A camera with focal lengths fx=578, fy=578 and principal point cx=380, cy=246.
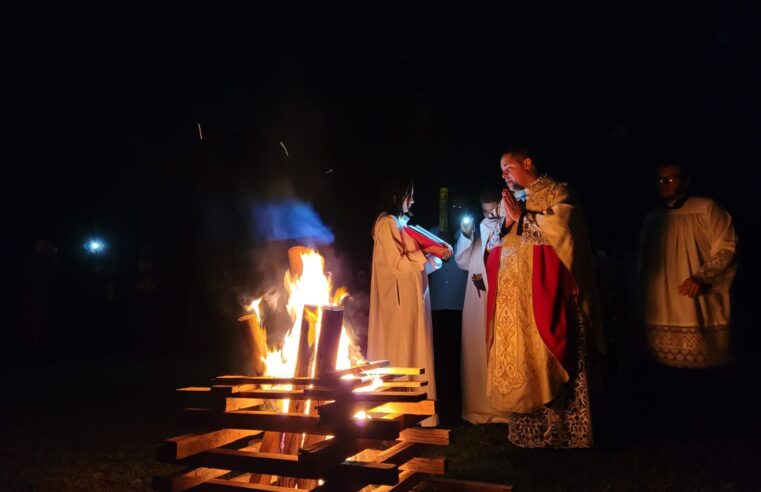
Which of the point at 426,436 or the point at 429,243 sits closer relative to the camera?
the point at 426,436

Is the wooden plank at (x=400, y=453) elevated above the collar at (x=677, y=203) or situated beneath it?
situated beneath

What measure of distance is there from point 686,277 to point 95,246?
19.7m

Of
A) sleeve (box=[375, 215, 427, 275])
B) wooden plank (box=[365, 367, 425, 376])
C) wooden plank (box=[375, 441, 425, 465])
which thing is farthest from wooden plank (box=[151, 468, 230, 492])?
sleeve (box=[375, 215, 427, 275])

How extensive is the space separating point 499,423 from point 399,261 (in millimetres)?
2027

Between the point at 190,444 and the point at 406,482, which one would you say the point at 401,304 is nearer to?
the point at 406,482

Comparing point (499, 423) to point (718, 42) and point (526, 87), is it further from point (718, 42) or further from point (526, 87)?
point (718, 42)

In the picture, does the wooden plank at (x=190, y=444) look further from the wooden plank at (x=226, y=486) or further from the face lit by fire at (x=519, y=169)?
the face lit by fire at (x=519, y=169)

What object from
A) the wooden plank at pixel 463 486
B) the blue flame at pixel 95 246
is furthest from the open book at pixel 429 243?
the blue flame at pixel 95 246

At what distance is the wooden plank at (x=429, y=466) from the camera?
3635 millimetres

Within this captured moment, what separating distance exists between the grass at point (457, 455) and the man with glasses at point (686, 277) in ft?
2.69

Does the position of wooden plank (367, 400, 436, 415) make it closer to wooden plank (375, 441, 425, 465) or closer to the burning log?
wooden plank (375, 441, 425, 465)

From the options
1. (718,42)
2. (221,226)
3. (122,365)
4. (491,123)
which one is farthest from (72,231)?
(718,42)

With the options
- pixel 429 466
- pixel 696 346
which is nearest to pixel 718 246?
pixel 696 346

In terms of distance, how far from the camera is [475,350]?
20.7 feet
